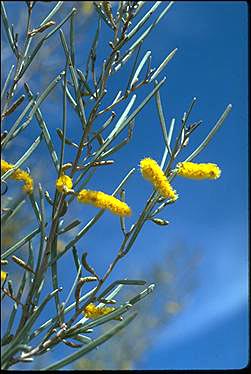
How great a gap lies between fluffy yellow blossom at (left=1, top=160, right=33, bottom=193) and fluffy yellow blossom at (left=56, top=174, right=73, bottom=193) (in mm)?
39

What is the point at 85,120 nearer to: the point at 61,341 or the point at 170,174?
the point at 170,174

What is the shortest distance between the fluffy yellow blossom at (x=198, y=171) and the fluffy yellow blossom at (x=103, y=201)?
0.08 metres

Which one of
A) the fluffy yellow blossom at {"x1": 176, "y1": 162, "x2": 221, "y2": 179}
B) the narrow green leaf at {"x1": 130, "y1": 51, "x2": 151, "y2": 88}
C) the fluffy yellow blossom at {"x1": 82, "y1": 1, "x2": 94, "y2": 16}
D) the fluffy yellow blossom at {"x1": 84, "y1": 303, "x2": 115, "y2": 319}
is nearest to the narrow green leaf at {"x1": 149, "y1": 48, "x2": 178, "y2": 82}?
the narrow green leaf at {"x1": 130, "y1": 51, "x2": 151, "y2": 88}

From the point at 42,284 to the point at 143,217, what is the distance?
4.9 inches

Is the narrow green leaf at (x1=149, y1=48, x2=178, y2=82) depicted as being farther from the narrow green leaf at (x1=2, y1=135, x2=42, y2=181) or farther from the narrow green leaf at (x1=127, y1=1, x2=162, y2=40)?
the narrow green leaf at (x1=2, y1=135, x2=42, y2=181)

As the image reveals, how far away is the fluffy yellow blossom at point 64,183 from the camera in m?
0.53

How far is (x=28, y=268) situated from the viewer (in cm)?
53

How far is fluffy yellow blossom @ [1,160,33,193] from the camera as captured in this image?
565mm

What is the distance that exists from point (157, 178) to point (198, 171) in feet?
0.15

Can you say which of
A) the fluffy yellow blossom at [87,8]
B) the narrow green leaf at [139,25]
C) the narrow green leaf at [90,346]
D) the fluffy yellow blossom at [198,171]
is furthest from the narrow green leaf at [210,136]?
the fluffy yellow blossom at [87,8]

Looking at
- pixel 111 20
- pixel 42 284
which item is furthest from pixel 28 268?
pixel 111 20

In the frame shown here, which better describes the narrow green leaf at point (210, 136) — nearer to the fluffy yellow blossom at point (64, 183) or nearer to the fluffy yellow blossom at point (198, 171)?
the fluffy yellow blossom at point (198, 171)

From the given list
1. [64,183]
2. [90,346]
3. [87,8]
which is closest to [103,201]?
[64,183]

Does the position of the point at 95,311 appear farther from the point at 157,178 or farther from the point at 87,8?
the point at 87,8
